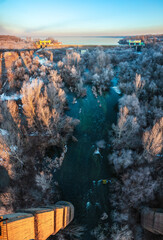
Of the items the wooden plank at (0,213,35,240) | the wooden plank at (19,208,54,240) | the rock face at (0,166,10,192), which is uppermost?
the wooden plank at (0,213,35,240)

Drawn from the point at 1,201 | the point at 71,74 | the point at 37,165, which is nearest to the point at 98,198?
the point at 37,165

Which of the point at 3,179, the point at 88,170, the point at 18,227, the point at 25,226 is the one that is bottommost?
the point at 3,179

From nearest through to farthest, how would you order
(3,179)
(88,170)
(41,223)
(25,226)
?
1. (25,226)
2. (41,223)
3. (3,179)
4. (88,170)

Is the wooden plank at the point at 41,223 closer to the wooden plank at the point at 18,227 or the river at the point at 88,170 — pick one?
the wooden plank at the point at 18,227

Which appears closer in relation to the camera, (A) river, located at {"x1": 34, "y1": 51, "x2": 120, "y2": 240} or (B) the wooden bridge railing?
(B) the wooden bridge railing

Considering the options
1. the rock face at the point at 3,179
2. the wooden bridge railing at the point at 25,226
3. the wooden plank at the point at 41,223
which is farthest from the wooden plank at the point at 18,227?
the rock face at the point at 3,179

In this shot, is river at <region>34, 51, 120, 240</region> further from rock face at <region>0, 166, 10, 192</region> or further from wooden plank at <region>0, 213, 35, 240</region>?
wooden plank at <region>0, 213, 35, 240</region>

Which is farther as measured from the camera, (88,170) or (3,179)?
(88,170)

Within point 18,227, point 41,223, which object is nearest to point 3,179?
point 41,223

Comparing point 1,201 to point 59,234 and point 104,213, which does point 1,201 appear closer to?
point 59,234

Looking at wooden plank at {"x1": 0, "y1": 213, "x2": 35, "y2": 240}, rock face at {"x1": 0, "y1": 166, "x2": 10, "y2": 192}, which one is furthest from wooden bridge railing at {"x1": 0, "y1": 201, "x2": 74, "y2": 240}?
rock face at {"x1": 0, "y1": 166, "x2": 10, "y2": 192}

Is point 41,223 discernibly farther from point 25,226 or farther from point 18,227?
point 18,227
